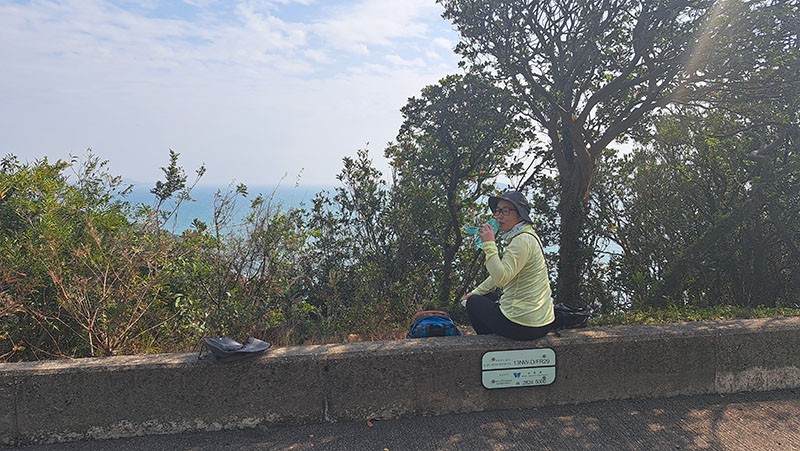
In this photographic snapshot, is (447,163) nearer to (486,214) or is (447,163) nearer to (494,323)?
(486,214)

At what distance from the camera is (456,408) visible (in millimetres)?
3654

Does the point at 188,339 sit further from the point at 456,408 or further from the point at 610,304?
the point at 610,304

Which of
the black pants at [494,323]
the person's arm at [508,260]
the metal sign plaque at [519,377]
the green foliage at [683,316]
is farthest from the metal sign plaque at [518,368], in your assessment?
the green foliage at [683,316]

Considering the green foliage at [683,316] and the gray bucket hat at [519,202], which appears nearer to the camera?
the gray bucket hat at [519,202]

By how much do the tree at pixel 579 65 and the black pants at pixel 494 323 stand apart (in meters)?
3.65

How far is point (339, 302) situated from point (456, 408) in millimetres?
3401

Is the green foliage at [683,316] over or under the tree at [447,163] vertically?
under

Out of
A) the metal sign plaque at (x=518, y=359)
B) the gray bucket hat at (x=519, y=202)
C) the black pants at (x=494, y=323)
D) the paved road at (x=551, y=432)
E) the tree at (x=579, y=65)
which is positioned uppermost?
the tree at (x=579, y=65)

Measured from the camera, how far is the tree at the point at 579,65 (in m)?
6.02

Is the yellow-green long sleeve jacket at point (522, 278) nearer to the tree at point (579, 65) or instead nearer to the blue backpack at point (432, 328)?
the blue backpack at point (432, 328)

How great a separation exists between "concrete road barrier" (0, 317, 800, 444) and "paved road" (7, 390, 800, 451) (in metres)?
0.09

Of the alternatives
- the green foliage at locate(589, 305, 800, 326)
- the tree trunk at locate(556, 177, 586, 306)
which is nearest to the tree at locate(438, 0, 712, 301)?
the tree trunk at locate(556, 177, 586, 306)

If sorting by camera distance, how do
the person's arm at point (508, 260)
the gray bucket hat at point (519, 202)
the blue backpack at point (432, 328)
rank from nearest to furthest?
the person's arm at point (508, 260), the gray bucket hat at point (519, 202), the blue backpack at point (432, 328)

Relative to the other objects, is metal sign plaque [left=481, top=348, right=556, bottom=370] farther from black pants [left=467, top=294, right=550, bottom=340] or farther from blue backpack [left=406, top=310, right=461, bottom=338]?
blue backpack [left=406, top=310, right=461, bottom=338]
